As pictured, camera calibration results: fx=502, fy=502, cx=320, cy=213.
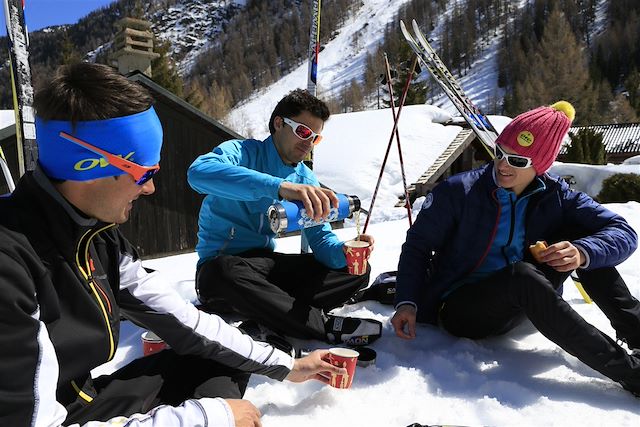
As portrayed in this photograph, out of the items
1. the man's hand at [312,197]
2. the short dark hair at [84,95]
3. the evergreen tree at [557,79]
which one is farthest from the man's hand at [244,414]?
the evergreen tree at [557,79]

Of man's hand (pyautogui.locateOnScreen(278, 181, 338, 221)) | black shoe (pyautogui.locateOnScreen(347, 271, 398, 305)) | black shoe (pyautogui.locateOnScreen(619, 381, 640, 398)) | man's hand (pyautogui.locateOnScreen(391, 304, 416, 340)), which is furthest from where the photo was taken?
black shoe (pyautogui.locateOnScreen(347, 271, 398, 305))

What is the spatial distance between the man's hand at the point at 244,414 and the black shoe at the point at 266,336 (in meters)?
1.00

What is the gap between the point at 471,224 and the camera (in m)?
2.68

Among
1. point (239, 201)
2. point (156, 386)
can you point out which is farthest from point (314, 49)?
point (156, 386)

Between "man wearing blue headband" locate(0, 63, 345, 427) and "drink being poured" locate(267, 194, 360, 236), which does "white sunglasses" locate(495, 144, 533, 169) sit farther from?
"man wearing blue headband" locate(0, 63, 345, 427)

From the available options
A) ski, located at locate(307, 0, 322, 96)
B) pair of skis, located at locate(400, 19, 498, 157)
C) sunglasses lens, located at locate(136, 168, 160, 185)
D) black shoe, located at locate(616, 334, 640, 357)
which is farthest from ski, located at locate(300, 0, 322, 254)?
sunglasses lens, located at locate(136, 168, 160, 185)

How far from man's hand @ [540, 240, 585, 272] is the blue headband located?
187 centimetres

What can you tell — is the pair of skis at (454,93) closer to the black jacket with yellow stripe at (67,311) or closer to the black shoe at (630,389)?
the black shoe at (630,389)

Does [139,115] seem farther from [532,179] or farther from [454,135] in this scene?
[454,135]

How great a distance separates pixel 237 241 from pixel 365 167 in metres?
17.1

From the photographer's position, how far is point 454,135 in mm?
22078

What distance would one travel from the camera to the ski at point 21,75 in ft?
10.6

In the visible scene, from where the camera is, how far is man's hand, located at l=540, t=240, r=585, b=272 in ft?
7.64

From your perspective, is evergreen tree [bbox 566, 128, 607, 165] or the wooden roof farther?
the wooden roof
